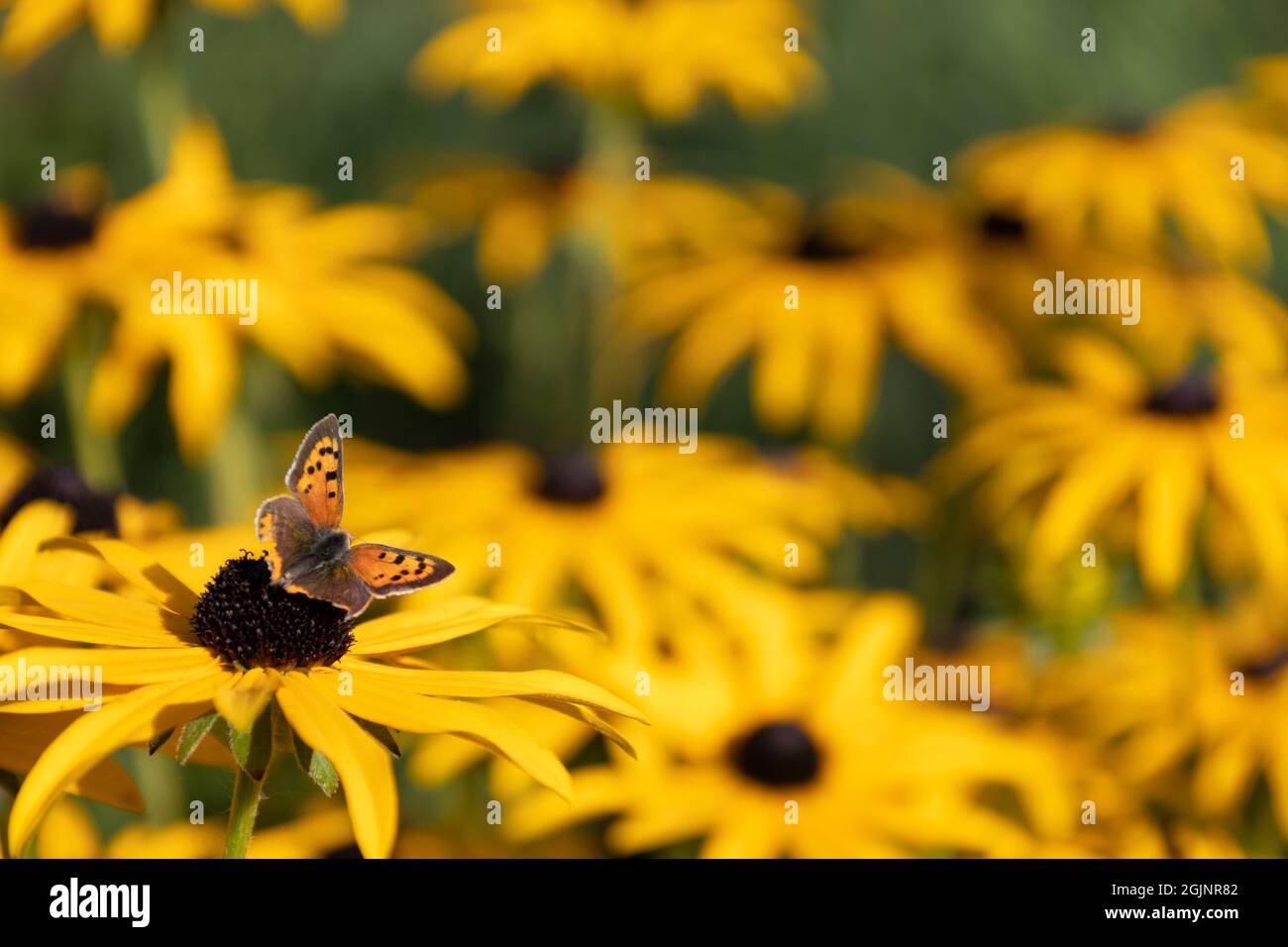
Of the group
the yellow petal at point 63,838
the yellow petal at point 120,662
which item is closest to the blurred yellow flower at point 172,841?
the yellow petal at point 63,838

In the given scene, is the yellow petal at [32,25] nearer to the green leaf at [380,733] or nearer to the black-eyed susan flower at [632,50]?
the black-eyed susan flower at [632,50]

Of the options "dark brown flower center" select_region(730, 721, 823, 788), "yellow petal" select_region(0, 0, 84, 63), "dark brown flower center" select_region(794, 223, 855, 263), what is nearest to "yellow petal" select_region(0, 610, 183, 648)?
"dark brown flower center" select_region(730, 721, 823, 788)

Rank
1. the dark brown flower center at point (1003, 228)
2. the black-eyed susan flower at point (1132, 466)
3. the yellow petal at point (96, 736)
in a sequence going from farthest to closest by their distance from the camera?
the dark brown flower center at point (1003, 228) < the black-eyed susan flower at point (1132, 466) < the yellow petal at point (96, 736)

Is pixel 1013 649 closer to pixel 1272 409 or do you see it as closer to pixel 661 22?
pixel 1272 409

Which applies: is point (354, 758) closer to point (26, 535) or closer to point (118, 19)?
point (26, 535)

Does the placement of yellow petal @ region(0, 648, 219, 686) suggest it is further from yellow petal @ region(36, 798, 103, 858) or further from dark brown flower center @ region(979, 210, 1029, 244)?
dark brown flower center @ region(979, 210, 1029, 244)

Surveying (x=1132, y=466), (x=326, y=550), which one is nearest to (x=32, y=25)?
(x=326, y=550)
